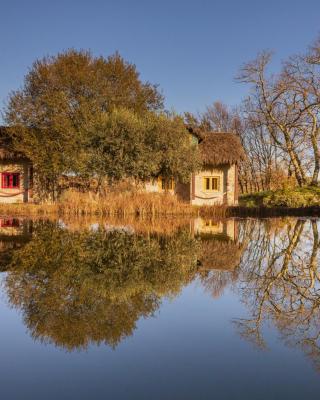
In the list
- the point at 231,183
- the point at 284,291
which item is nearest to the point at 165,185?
the point at 231,183

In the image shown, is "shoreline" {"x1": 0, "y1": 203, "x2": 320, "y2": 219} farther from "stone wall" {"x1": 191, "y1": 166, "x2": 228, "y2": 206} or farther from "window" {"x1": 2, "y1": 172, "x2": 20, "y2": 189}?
"stone wall" {"x1": 191, "y1": 166, "x2": 228, "y2": 206}

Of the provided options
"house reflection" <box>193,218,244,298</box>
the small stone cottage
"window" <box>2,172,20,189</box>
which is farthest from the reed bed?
"window" <box>2,172,20,189</box>

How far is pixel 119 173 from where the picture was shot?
21.9 meters

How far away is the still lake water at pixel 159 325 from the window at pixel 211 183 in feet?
66.7

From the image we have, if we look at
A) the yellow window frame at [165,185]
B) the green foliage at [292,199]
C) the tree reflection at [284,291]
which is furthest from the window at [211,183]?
the tree reflection at [284,291]

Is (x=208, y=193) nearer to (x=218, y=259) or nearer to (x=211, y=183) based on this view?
(x=211, y=183)

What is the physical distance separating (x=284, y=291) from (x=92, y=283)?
2.30 metres

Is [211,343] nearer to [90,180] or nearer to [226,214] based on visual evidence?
[226,214]

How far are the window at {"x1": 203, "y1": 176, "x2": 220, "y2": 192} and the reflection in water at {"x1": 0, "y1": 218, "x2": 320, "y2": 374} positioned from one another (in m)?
17.8

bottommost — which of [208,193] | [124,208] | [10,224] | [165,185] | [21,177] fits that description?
[10,224]

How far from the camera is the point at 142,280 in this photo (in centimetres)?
590

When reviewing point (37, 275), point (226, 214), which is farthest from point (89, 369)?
point (226, 214)

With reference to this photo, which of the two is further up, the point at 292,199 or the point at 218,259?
the point at 292,199

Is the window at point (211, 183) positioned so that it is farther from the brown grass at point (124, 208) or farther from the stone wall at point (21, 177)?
the stone wall at point (21, 177)
